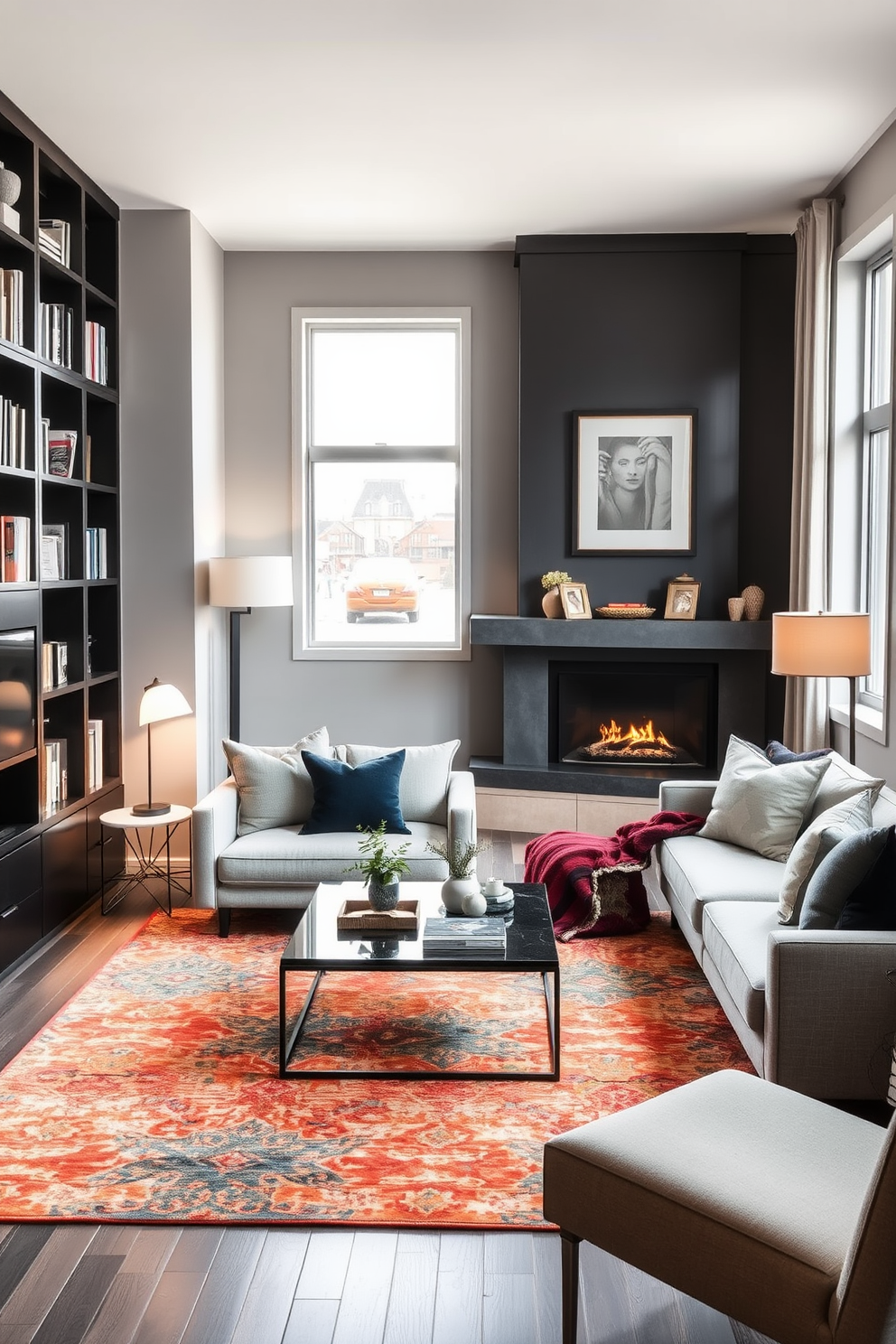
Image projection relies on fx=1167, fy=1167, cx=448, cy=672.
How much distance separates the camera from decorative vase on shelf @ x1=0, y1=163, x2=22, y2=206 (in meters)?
4.23

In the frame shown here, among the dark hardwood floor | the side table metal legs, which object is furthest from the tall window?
the dark hardwood floor

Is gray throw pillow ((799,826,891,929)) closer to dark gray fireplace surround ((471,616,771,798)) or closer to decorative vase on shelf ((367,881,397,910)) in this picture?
decorative vase on shelf ((367,881,397,910))

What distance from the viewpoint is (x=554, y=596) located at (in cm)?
626

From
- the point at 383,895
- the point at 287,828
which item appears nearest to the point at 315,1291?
A: the point at 383,895

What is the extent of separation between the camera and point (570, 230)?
6.10 meters

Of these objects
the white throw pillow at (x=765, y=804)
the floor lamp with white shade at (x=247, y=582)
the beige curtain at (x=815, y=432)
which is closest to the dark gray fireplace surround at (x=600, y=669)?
the beige curtain at (x=815, y=432)

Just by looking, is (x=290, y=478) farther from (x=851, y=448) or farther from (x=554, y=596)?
(x=851, y=448)

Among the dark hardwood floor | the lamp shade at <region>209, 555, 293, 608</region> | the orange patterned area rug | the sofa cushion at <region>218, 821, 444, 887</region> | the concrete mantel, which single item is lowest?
the dark hardwood floor

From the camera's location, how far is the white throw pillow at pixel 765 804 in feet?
13.9

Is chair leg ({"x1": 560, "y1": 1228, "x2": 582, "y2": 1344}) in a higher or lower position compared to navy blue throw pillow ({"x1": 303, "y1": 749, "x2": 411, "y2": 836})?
lower

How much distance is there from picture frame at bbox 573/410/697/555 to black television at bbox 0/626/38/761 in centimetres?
301

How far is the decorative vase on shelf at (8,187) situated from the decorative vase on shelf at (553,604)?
3197 millimetres

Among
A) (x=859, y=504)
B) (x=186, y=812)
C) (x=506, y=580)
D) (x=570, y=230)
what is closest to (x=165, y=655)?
(x=186, y=812)

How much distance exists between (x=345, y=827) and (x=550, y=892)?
0.88 m
